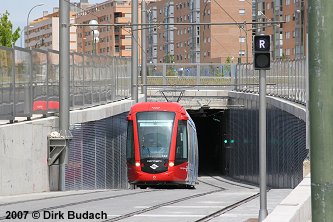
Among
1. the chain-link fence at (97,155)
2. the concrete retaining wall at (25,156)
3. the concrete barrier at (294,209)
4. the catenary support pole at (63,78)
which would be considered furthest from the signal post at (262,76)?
the chain-link fence at (97,155)

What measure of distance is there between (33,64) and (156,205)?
8.27 m

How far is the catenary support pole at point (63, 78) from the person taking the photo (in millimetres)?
29891

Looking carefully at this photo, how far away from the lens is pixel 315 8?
598 cm

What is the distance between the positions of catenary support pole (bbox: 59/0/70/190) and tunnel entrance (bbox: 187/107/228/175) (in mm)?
39035

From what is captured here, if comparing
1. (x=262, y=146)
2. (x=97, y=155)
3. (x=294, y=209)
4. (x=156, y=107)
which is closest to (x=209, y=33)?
(x=156, y=107)

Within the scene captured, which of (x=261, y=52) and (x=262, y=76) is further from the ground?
(x=261, y=52)

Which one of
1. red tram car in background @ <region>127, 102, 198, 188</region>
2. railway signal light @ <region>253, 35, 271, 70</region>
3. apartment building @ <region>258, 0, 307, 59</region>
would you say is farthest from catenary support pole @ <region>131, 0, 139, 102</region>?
apartment building @ <region>258, 0, 307, 59</region>

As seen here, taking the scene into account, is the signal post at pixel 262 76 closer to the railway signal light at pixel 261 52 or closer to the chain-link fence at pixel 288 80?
the railway signal light at pixel 261 52

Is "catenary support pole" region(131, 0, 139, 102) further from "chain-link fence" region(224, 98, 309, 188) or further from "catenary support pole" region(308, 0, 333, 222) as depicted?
"catenary support pole" region(308, 0, 333, 222)

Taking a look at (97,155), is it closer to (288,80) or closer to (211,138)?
(288,80)

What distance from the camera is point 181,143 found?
3928 centimetres

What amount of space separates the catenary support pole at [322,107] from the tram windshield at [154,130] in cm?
3278

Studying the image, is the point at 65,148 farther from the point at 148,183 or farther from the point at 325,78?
the point at 325,78

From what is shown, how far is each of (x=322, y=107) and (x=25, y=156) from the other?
20759 mm
